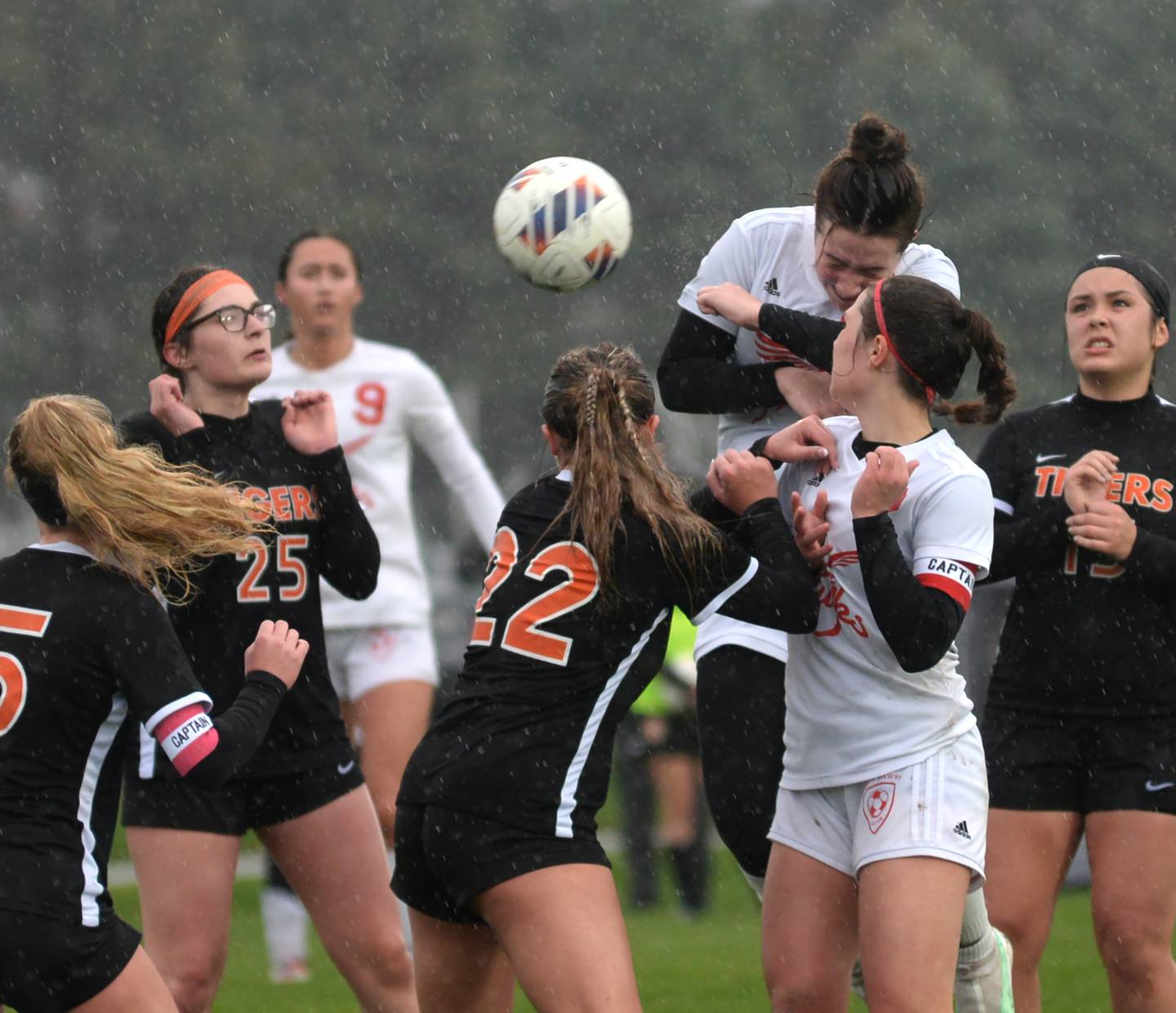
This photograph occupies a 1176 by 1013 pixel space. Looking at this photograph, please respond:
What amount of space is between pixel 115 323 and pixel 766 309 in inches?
420

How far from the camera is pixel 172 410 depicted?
5.09 metres

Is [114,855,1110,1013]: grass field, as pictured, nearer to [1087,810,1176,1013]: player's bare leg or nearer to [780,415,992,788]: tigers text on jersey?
[1087,810,1176,1013]: player's bare leg

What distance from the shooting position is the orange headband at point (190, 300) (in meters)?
5.24

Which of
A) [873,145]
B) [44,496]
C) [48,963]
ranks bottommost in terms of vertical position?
[48,963]

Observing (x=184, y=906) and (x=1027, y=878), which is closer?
(x=184, y=906)

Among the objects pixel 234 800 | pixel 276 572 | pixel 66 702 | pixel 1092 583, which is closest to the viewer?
pixel 66 702

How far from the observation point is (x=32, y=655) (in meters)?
3.99

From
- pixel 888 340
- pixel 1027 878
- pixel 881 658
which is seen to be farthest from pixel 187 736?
pixel 1027 878

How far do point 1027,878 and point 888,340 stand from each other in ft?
5.31

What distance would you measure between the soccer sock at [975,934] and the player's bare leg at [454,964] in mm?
1007

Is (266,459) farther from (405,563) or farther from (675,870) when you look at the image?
(675,870)

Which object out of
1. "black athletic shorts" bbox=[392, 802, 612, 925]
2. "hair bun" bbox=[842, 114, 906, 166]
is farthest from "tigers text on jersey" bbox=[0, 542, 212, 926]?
"hair bun" bbox=[842, 114, 906, 166]

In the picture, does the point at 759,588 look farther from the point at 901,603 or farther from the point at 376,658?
the point at 376,658

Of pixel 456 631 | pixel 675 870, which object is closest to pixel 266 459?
pixel 675 870
